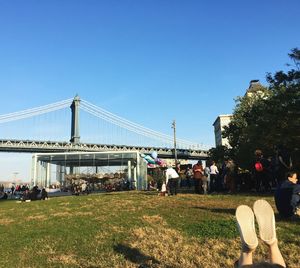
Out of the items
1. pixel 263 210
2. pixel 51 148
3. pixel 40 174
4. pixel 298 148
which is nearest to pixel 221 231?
pixel 263 210

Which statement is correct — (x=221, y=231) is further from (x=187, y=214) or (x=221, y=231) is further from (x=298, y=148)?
(x=298, y=148)

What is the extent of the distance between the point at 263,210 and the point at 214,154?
46663 mm

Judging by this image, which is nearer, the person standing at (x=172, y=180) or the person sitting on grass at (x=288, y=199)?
the person sitting on grass at (x=288, y=199)

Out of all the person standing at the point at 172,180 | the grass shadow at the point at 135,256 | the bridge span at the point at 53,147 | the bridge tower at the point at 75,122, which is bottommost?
the grass shadow at the point at 135,256

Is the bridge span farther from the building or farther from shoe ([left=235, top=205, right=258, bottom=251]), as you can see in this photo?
shoe ([left=235, top=205, right=258, bottom=251])

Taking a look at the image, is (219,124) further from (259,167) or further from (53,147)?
(259,167)

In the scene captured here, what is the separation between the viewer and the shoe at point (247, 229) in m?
4.35

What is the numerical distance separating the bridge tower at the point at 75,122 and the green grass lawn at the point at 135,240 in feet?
260

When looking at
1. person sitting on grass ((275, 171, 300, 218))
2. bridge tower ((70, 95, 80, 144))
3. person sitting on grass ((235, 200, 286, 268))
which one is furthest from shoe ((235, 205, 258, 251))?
bridge tower ((70, 95, 80, 144))

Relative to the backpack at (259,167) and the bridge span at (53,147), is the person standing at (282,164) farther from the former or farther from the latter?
the bridge span at (53,147)

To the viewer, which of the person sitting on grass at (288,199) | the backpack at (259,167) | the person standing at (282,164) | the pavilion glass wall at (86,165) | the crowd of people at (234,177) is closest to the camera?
the person sitting on grass at (288,199)

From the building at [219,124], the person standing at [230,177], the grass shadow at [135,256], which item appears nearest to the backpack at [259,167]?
the person standing at [230,177]

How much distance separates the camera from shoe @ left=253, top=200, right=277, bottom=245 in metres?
4.52

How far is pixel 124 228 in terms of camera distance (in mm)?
9148
